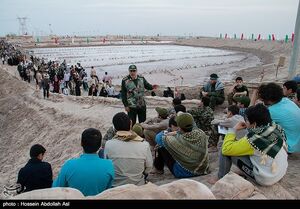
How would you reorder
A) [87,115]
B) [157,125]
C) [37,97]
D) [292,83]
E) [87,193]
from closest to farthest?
[87,193]
[292,83]
[157,125]
[87,115]
[37,97]

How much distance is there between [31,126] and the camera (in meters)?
13.0

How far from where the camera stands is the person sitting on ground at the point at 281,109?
14.8ft

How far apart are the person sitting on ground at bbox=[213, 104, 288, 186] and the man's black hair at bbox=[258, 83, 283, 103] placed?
107 cm

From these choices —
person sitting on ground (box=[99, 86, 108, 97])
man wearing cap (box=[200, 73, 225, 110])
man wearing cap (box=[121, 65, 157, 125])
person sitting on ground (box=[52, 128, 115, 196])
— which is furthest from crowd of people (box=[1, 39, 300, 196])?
person sitting on ground (box=[99, 86, 108, 97])

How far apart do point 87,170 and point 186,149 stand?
66.7 inches

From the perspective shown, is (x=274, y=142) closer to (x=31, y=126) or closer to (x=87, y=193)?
(x=87, y=193)

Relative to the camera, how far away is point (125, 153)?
12.4 ft

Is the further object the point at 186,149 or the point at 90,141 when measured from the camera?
the point at 186,149

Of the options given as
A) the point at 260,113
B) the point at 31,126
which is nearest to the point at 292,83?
the point at 260,113

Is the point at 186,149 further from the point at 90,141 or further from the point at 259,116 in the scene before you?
the point at 90,141

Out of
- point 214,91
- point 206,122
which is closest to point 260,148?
point 206,122

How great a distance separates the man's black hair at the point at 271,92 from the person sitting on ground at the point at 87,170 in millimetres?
2703

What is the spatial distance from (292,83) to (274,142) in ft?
8.04

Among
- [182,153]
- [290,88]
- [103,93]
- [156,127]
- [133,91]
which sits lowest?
[103,93]
